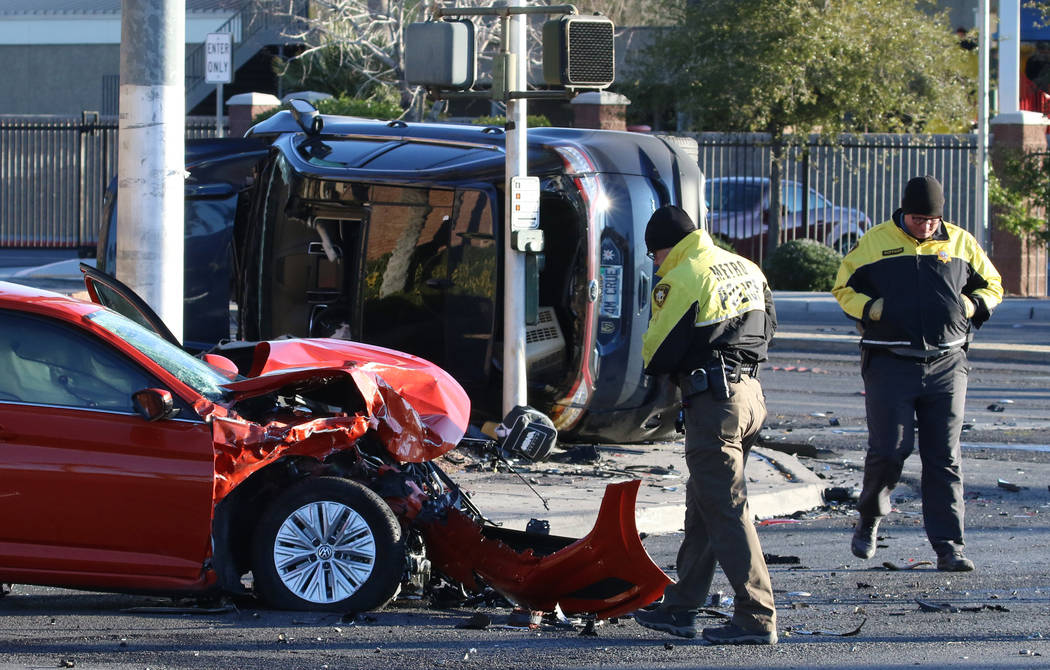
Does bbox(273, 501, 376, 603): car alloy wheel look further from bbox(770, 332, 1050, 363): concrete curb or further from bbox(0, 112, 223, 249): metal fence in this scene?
bbox(0, 112, 223, 249): metal fence

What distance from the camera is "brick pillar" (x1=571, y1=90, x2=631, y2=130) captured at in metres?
23.8

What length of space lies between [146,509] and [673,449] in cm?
556

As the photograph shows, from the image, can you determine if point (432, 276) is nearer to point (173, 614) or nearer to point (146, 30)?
point (146, 30)

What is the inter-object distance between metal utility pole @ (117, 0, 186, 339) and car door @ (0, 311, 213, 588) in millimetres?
2867

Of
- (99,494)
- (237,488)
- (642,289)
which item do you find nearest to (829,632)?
(237,488)

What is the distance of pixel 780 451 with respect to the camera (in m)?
11.0

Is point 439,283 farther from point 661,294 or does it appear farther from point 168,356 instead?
point 661,294

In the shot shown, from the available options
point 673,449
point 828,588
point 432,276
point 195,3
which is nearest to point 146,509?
point 828,588

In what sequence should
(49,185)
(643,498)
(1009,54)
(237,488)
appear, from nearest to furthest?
(237,488) < (643,498) < (1009,54) < (49,185)

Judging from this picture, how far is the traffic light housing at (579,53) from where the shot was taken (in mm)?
9305

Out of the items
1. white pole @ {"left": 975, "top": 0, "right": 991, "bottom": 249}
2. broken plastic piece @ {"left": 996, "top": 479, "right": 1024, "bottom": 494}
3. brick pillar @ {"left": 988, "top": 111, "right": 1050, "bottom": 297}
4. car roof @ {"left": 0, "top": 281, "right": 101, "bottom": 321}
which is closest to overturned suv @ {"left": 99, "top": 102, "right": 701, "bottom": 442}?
broken plastic piece @ {"left": 996, "top": 479, "right": 1024, "bottom": 494}

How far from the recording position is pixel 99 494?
19.1ft

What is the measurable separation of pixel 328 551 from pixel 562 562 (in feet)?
3.36

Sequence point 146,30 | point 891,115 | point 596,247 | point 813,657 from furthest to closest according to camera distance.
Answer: point 891,115 < point 596,247 < point 146,30 < point 813,657
